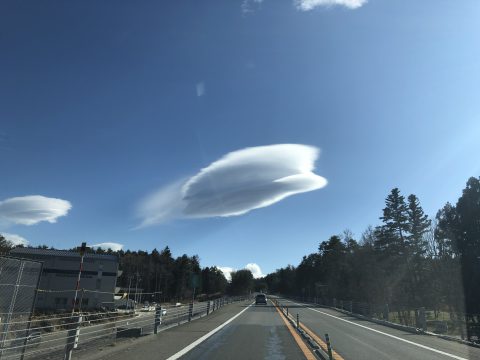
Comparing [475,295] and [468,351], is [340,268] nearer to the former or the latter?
[475,295]

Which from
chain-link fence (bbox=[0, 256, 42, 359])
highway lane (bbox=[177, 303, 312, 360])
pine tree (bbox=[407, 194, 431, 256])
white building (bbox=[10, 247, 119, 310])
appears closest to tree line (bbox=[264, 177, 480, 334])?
pine tree (bbox=[407, 194, 431, 256])

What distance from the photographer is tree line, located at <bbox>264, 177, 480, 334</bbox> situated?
136 ft

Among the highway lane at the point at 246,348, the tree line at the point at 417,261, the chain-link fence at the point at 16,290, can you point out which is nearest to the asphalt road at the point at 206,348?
the highway lane at the point at 246,348

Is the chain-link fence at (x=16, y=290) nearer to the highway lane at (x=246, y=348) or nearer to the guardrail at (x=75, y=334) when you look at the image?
the guardrail at (x=75, y=334)

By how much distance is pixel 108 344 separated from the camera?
1355 centimetres

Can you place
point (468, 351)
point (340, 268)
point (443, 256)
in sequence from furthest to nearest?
point (340, 268) < point (443, 256) < point (468, 351)

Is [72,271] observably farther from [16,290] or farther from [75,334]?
[75,334]

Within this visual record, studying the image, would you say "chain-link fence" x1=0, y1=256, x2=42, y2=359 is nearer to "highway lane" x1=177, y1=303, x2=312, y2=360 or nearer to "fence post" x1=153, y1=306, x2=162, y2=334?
"highway lane" x1=177, y1=303, x2=312, y2=360

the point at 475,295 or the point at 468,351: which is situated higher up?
the point at 475,295

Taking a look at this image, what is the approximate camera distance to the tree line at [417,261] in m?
41.5

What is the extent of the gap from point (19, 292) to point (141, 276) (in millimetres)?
132514

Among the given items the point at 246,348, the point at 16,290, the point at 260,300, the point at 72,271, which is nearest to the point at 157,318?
the point at 246,348

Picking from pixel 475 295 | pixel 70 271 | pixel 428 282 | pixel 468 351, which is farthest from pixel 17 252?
pixel 468 351

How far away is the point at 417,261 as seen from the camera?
6056 cm
